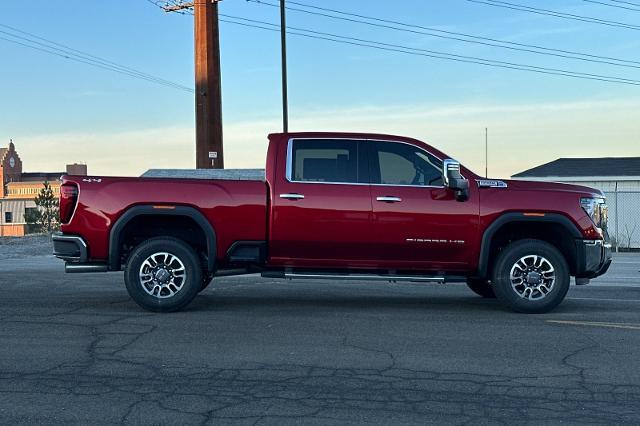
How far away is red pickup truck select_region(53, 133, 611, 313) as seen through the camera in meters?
9.42

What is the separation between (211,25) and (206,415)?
27683mm

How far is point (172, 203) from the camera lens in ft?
30.9

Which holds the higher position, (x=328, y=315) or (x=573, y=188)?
(x=573, y=188)

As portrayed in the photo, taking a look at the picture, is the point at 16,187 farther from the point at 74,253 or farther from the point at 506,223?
the point at 506,223

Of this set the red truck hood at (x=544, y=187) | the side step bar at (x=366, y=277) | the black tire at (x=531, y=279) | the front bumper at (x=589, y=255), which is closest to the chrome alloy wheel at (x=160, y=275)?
the side step bar at (x=366, y=277)

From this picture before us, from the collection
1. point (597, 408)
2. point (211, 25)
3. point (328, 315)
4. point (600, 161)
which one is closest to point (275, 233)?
point (328, 315)

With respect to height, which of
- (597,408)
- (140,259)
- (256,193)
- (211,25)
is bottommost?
(597,408)

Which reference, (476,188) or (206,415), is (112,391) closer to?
(206,415)

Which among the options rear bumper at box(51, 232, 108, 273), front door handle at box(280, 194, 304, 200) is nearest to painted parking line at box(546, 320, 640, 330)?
front door handle at box(280, 194, 304, 200)

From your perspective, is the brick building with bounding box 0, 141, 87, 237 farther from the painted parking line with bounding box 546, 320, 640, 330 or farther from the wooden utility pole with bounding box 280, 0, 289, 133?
the painted parking line with bounding box 546, 320, 640, 330

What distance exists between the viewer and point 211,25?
31.5 m

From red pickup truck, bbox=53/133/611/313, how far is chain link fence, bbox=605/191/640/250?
56.4 ft

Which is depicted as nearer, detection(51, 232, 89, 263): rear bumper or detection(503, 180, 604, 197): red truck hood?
detection(51, 232, 89, 263): rear bumper

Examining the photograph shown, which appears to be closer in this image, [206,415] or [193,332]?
[206,415]
